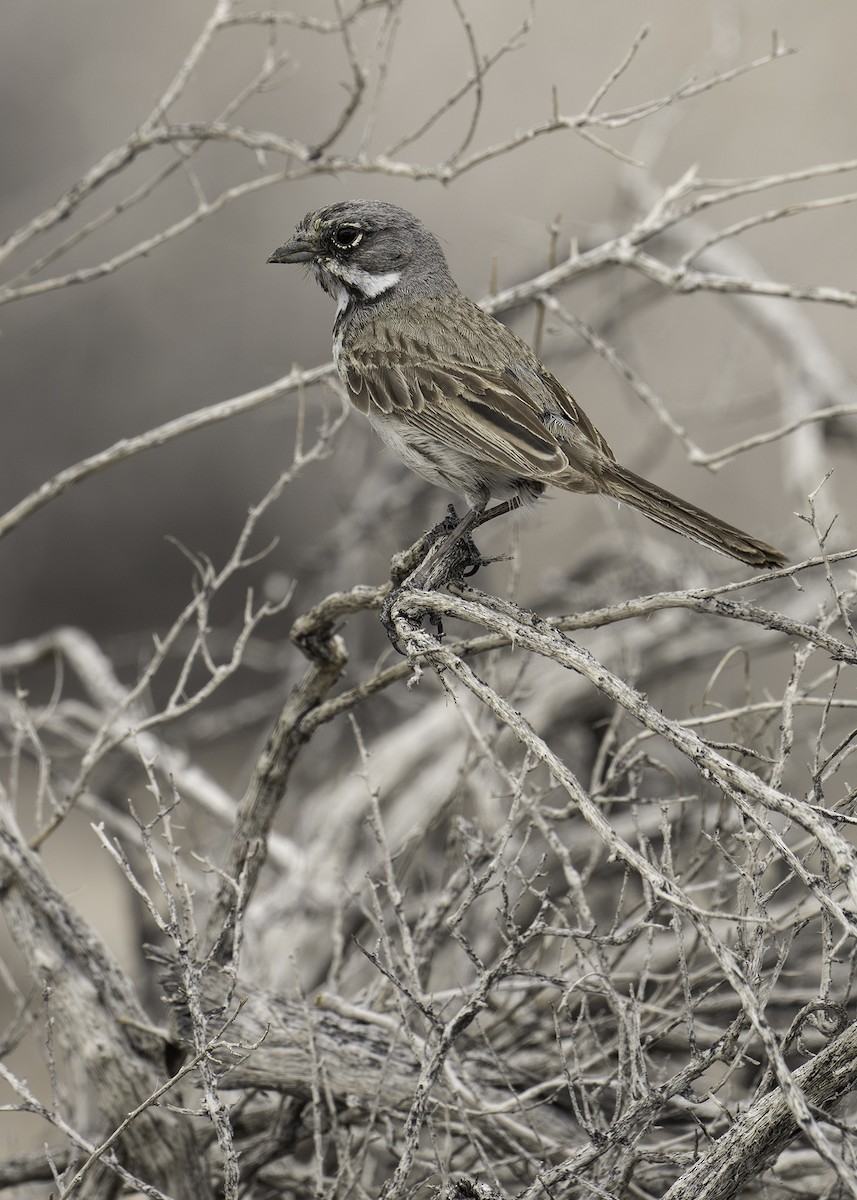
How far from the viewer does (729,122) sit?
418 inches

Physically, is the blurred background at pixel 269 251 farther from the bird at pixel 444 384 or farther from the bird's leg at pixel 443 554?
the bird's leg at pixel 443 554

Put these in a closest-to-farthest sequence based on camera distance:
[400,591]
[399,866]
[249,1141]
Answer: [400,591] < [249,1141] < [399,866]

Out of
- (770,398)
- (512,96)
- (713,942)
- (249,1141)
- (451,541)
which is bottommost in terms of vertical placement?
(249,1141)

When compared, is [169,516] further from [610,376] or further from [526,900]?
[526,900]

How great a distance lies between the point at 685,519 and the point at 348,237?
6.43 feet

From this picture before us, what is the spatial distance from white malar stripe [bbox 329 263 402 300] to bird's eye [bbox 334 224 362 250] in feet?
0.23

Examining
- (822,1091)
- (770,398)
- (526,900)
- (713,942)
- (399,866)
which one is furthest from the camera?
(770,398)

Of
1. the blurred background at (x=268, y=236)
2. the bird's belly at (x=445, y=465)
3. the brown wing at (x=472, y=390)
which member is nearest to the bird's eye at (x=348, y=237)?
the brown wing at (x=472, y=390)

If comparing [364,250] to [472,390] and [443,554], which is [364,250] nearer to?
[472,390]

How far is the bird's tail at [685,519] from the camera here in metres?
3.44

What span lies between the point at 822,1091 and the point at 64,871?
8.20 metres

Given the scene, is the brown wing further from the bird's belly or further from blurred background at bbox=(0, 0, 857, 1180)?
blurred background at bbox=(0, 0, 857, 1180)

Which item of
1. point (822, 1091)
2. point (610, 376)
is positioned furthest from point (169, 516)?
point (822, 1091)

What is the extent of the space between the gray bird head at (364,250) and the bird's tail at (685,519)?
1.26 meters
